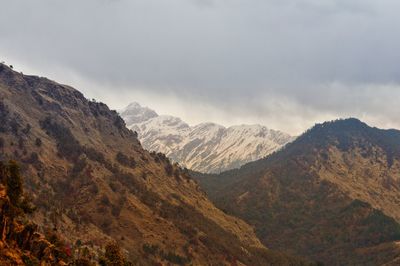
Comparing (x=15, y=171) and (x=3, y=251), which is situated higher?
(x=15, y=171)

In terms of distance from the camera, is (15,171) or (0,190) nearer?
(0,190)

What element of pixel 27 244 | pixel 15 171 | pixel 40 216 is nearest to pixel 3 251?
pixel 27 244

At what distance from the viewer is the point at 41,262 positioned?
75.8 m

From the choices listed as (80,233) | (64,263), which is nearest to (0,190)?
(64,263)

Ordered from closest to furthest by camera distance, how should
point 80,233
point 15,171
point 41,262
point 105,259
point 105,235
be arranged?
point 41,262, point 15,171, point 105,259, point 80,233, point 105,235

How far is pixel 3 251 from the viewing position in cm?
7006

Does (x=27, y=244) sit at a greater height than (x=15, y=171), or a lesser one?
lesser

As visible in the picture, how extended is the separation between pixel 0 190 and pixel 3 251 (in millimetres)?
13295

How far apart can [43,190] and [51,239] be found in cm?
11541

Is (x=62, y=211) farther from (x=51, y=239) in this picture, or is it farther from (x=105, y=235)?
(x=51, y=239)

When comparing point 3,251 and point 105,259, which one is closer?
point 3,251

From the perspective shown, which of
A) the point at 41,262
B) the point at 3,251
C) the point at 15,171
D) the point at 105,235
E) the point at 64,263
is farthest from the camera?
the point at 105,235

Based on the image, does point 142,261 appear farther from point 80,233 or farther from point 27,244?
point 27,244

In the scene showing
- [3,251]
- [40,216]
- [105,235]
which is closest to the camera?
[3,251]
